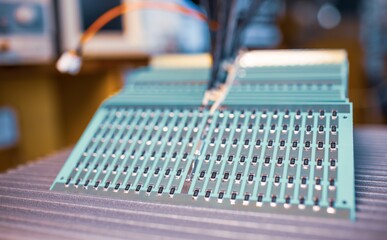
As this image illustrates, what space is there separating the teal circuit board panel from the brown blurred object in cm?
109

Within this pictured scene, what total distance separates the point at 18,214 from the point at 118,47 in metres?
1.44

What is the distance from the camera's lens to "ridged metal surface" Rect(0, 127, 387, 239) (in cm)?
41

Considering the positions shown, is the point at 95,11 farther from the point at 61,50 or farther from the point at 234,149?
the point at 234,149

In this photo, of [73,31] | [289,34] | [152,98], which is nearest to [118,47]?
[73,31]

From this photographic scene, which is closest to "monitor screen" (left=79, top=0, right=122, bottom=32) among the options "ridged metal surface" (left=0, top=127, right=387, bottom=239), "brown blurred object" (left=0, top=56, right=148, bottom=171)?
"brown blurred object" (left=0, top=56, right=148, bottom=171)

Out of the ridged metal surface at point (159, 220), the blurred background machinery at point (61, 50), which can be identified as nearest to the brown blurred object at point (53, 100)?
the blurred background machinery at point (61, 50)

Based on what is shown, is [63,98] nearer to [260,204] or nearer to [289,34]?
[260,204]

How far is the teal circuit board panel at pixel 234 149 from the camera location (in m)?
0.49

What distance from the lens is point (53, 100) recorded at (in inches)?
76.6

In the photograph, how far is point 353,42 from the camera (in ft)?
11.1

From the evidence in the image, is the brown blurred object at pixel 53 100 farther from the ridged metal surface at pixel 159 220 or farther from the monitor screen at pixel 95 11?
the ridged metal surface at pixel 159 220

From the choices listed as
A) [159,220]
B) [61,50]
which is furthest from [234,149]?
[61,50]

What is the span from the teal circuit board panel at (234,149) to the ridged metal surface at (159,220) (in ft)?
0.07

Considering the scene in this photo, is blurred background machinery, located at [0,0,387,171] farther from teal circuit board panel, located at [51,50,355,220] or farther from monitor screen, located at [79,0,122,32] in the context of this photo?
teal circuit board panel, located at [51,50,355,220]
